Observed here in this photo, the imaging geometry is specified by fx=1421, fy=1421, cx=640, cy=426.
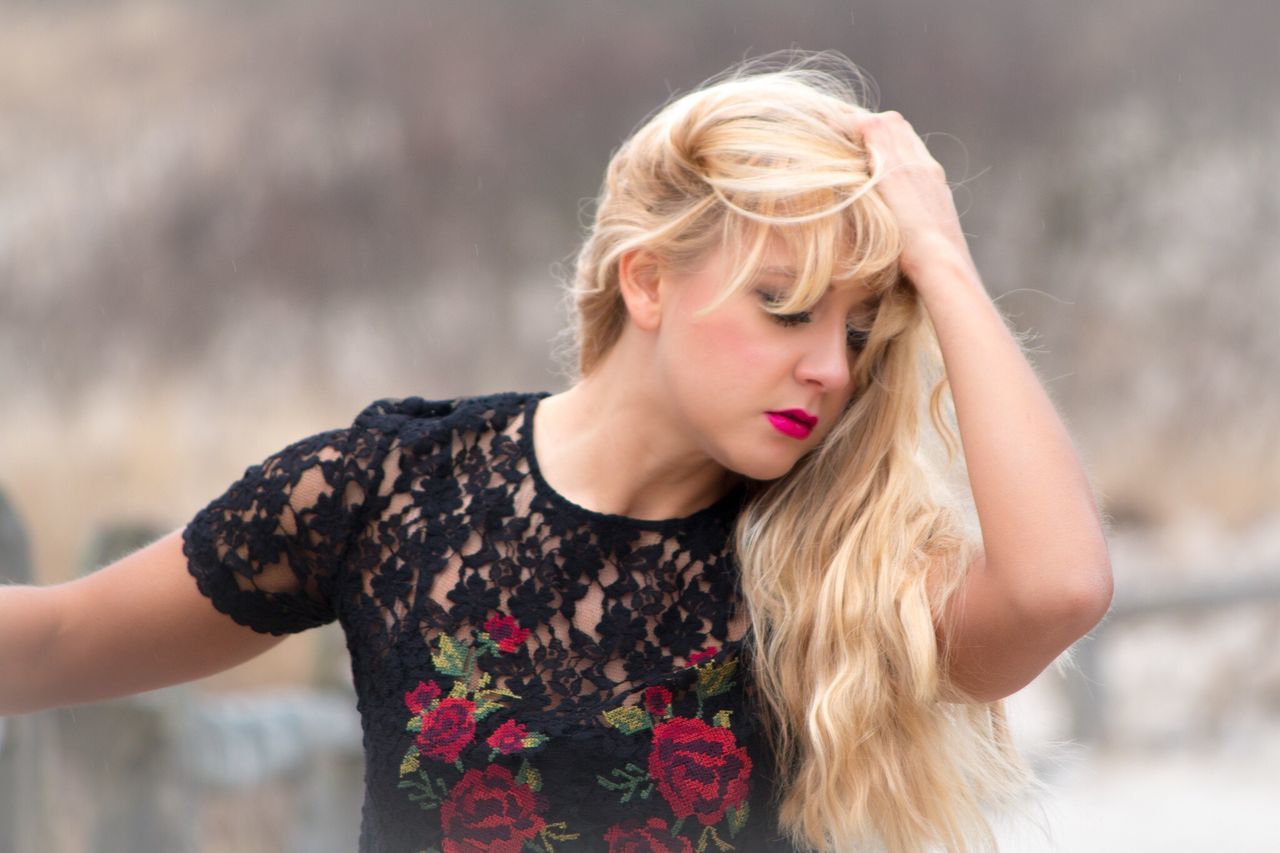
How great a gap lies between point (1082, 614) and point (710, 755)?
0.45 m

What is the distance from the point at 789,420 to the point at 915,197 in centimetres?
27

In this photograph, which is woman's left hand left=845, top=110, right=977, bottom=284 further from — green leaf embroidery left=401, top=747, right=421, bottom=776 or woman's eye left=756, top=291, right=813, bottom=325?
green leaf embroidery left=401, top=747, right=421, bottom=776

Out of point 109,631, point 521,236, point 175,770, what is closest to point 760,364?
point 109,631

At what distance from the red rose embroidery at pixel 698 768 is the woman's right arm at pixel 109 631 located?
550mm

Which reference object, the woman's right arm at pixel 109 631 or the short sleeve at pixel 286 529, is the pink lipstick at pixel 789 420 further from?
the woman's right arm at pixel 109 631

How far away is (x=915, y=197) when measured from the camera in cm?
152

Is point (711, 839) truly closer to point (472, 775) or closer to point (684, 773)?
point (684, 773)

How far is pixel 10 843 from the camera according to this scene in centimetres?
291

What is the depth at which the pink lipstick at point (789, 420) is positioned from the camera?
153cm

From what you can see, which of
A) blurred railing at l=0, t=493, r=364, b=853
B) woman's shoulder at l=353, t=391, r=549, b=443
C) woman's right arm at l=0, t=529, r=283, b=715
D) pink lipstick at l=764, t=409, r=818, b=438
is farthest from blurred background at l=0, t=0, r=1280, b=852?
pink lipstick at l=764, t=409, r=818, b=438

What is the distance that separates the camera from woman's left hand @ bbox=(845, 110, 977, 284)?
1504 millimetres

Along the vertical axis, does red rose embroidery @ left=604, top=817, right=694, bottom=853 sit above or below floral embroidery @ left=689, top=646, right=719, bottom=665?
below

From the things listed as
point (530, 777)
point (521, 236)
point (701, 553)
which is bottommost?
point (530, 777)

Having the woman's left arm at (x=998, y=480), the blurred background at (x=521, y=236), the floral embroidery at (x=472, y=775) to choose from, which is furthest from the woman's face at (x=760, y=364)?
the blurred background at (x=521, y=236)
